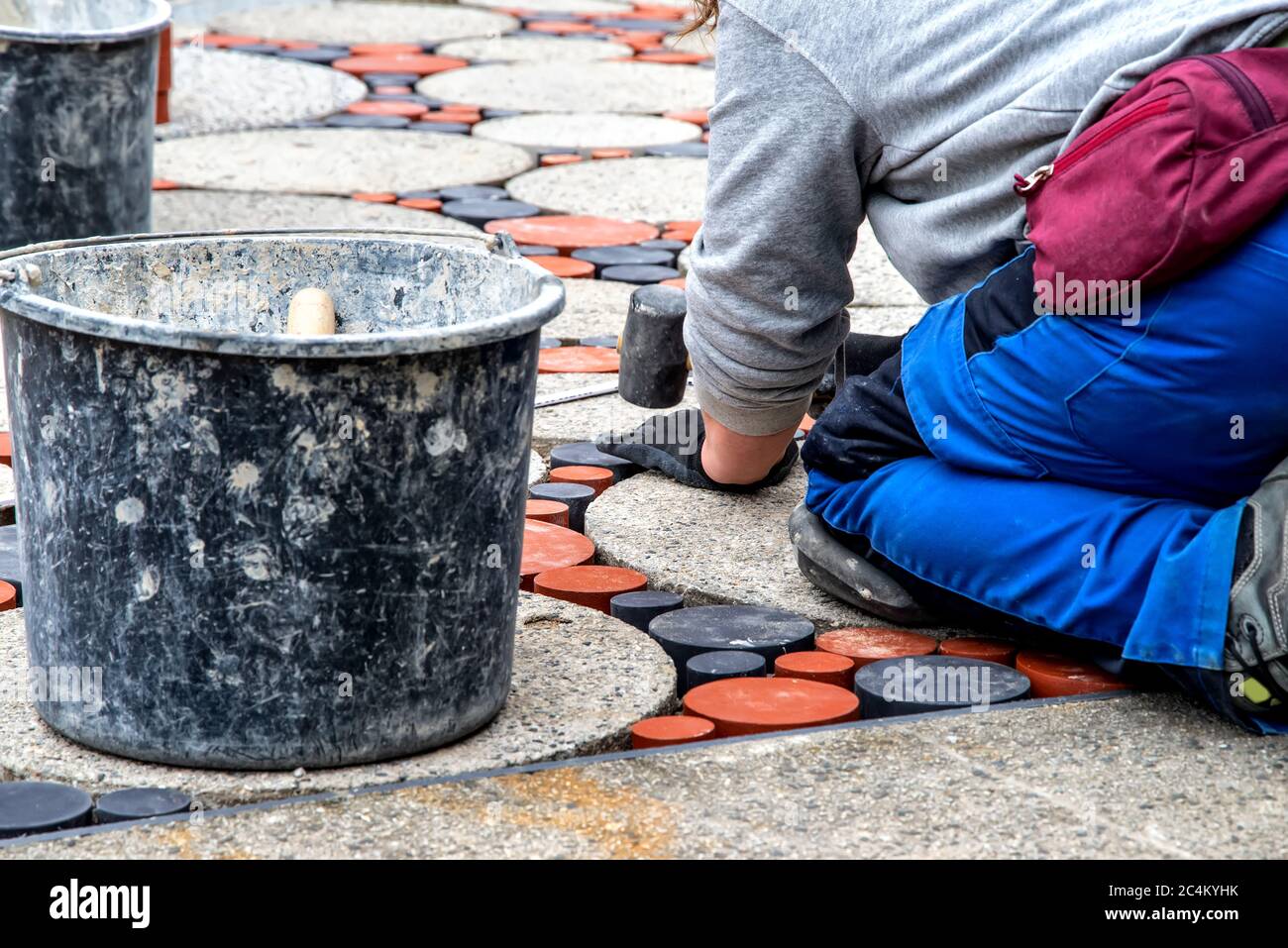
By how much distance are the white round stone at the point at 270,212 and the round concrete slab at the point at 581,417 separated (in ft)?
3.07

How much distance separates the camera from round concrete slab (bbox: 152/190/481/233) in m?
3.79

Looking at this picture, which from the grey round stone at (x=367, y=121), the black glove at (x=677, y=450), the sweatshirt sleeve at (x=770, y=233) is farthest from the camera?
the grey round stone at (x=367, y=121)

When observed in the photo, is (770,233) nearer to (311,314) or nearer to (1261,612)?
(311,314)

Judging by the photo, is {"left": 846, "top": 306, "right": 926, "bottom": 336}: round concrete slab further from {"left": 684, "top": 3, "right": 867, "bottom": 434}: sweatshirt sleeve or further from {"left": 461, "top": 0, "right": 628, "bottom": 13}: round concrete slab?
{"left": 461, "top": 0, "right": 628, "bottom": 13}: round concrete slab

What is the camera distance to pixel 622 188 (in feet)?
13.9

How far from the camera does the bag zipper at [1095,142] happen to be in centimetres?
161

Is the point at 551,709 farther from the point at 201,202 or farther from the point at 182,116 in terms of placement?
the point at 182,116

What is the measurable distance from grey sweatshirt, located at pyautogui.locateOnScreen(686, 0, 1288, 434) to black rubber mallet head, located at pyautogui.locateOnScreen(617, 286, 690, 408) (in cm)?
36

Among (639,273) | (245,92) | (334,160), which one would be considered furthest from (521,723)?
(245,92)

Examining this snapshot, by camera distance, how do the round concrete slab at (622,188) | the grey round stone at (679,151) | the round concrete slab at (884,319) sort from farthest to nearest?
the grey round stone at (679,151) → the round concrete slab at (622,188) → the round concrete slab at (884,319)

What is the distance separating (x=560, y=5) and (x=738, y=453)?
486 cm

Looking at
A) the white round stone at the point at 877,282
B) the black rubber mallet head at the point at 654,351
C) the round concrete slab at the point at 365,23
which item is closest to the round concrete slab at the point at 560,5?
the round concrete slab at the point at 365,23

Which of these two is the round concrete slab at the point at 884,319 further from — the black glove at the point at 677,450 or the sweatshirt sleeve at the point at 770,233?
the sweatshirt sleeve at the point at 770,233

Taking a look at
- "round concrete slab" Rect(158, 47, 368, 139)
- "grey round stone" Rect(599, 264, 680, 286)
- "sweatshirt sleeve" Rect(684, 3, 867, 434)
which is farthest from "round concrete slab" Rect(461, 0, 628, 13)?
"sweatshirt sleeve" Rect(684, 3, 867, 434)
